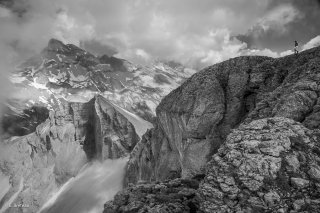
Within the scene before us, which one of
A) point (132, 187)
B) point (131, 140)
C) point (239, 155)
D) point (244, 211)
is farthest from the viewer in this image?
point (131, 140)

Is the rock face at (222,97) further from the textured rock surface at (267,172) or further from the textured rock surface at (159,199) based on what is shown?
the textured rock surface at (267,172)

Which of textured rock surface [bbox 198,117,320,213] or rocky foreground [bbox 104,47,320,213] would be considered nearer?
textured rock surface [bbox 198,117,320,213]

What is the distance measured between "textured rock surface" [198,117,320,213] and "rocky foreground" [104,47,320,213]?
0.05 meters

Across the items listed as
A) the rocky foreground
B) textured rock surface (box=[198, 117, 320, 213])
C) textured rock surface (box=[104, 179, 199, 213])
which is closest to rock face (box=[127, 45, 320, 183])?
the rocky foreground

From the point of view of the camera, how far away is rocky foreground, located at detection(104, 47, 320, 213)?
17250 mm

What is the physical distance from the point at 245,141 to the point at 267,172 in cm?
243

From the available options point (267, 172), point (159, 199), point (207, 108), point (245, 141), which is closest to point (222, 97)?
point (207, 108)

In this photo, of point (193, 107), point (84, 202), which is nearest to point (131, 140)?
point (84, 202)

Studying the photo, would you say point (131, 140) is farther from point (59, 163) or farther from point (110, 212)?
point (110, 212)

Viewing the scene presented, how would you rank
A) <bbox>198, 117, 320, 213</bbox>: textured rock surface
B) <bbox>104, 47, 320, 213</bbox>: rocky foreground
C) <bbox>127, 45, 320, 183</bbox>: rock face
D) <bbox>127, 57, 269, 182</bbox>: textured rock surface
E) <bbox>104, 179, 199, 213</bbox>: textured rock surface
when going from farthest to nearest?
<bbox>127, 57, 269, 182</bbox>: textured rock surface → <bbox>127, 45, 320, 183</bbox>: rock face → <bbox>104, 179, 199, 213</bbox>: textured rock surface → <bbox>104, 47, 320, 213</bbox>: rocky foreground → <bbox>198, 117, 320, 213</bbox>: textured rock surface

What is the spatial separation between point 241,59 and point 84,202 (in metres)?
114

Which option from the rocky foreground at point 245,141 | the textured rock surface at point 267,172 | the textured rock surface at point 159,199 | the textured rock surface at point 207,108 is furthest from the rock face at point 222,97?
the textured rock surface at point 267,172

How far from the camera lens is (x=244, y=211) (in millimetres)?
17172

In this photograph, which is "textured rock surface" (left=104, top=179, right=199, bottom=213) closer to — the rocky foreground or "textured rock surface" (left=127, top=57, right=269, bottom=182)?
the rocky foreground
